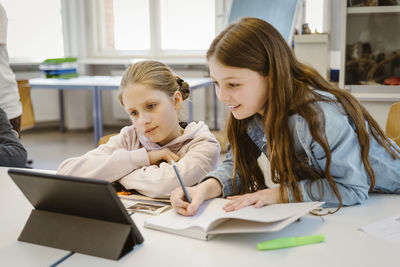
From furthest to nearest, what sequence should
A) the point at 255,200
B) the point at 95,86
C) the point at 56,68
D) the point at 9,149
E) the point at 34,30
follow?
the point at 34,30
the point at 56,68
the point at 95,86
the point at 9,149
the point at 255,200

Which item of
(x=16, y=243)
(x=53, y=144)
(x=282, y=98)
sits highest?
(x=282, y=98)

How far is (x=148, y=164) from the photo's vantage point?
4.42 feet

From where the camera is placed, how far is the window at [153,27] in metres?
5.27

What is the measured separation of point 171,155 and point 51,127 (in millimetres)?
4745

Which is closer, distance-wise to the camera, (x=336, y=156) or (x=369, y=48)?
(x=336, y=156)

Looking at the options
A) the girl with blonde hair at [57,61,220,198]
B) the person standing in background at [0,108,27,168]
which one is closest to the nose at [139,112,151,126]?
the girl with blonde hair at [57,61,220,198]

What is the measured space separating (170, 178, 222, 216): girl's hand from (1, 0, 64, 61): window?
15.5 feet

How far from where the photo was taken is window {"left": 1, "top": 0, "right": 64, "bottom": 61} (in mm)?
5168

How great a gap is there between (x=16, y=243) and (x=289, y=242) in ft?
1.80

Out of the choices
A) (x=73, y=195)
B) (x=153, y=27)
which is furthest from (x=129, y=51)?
(x=73, y=195)

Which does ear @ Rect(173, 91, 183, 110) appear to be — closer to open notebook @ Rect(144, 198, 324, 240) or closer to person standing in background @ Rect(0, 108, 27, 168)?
open notebook @ Rect(144, 198, 324, 240)

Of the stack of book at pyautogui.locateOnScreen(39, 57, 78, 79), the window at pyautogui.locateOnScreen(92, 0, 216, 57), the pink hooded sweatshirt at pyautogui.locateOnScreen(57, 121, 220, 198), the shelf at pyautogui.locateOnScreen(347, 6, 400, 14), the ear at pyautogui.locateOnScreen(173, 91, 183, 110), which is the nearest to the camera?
the pink hooded sweatshirt at pyautogui.locateOnScreen(57, 121, 220, 198)

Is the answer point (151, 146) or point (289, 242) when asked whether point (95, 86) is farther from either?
point (289, 242)

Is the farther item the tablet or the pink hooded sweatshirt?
the pink hooded sweatshirt
